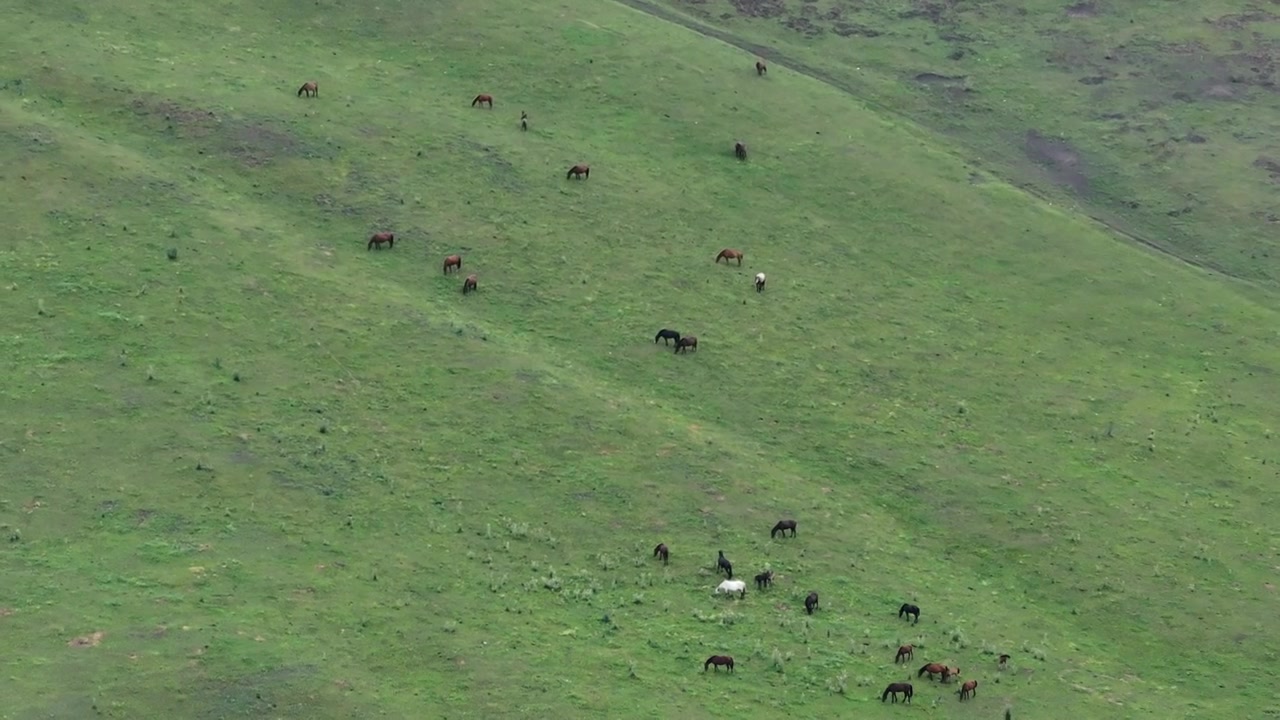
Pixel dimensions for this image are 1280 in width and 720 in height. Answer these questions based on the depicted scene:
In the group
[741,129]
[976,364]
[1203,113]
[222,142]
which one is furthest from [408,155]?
[1203,113]

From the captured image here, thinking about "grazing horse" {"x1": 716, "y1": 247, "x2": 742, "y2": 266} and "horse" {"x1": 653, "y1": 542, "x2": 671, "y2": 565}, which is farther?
"grazing horse" {"x1": 716, "y1": 247, "x2": 742, "y2": 266}

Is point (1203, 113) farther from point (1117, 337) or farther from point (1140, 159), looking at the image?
point (1117, 337)

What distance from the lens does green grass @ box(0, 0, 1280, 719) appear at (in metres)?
43.2

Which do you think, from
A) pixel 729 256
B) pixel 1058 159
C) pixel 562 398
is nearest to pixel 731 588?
pixel 562 398

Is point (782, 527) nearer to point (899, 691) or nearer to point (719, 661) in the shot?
point (719, 661)

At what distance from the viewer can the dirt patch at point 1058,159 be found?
268 ft

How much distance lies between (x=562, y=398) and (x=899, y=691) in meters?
17.7

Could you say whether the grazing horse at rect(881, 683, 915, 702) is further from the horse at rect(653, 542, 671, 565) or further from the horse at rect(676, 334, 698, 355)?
the horse at rect(676, 334, 698, 355)

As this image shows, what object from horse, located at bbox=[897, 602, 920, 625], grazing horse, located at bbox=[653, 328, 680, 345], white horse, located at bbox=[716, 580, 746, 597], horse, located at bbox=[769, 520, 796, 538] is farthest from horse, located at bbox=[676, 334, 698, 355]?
horse, located at bbox=[897, 602, 920, 625]

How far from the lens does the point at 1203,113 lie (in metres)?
87.9

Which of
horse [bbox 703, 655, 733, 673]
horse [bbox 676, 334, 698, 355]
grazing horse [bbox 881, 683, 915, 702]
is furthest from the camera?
horse [bbox 676, 334, 698, 355]

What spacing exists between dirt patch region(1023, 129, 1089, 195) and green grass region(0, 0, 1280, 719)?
13.6 feet

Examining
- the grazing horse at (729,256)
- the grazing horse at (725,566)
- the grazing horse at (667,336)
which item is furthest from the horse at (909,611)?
the grazing horse at (729,256)

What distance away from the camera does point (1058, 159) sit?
83500mm
